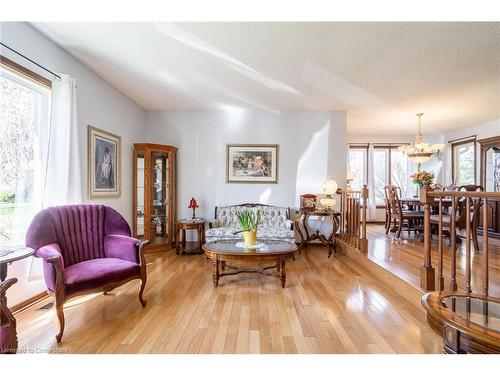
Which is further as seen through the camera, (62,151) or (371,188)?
(371,188)

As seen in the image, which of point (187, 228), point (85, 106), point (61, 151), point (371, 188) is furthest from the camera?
point (371, 188)

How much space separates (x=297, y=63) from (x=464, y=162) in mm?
5974

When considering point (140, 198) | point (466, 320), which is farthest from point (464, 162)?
point (140, 198)

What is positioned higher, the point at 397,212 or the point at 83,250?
the point at 397,212

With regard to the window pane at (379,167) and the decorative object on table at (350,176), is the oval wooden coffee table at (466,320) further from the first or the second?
the window pane at (379,167)

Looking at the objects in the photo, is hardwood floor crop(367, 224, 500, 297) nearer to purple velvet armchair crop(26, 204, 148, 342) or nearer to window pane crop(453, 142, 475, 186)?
window pane crop(453, 142, 475, 186)

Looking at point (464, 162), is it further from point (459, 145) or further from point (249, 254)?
point (249, 254)

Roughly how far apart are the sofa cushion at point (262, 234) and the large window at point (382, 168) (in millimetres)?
4159

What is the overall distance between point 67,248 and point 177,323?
1.33 m

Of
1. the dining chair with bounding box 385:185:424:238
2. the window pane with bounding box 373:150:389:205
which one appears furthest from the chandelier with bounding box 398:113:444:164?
the window pane with bounding box 373:150:389:205

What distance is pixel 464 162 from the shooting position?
262 inches

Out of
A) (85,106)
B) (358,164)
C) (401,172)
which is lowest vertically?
(401,172)
